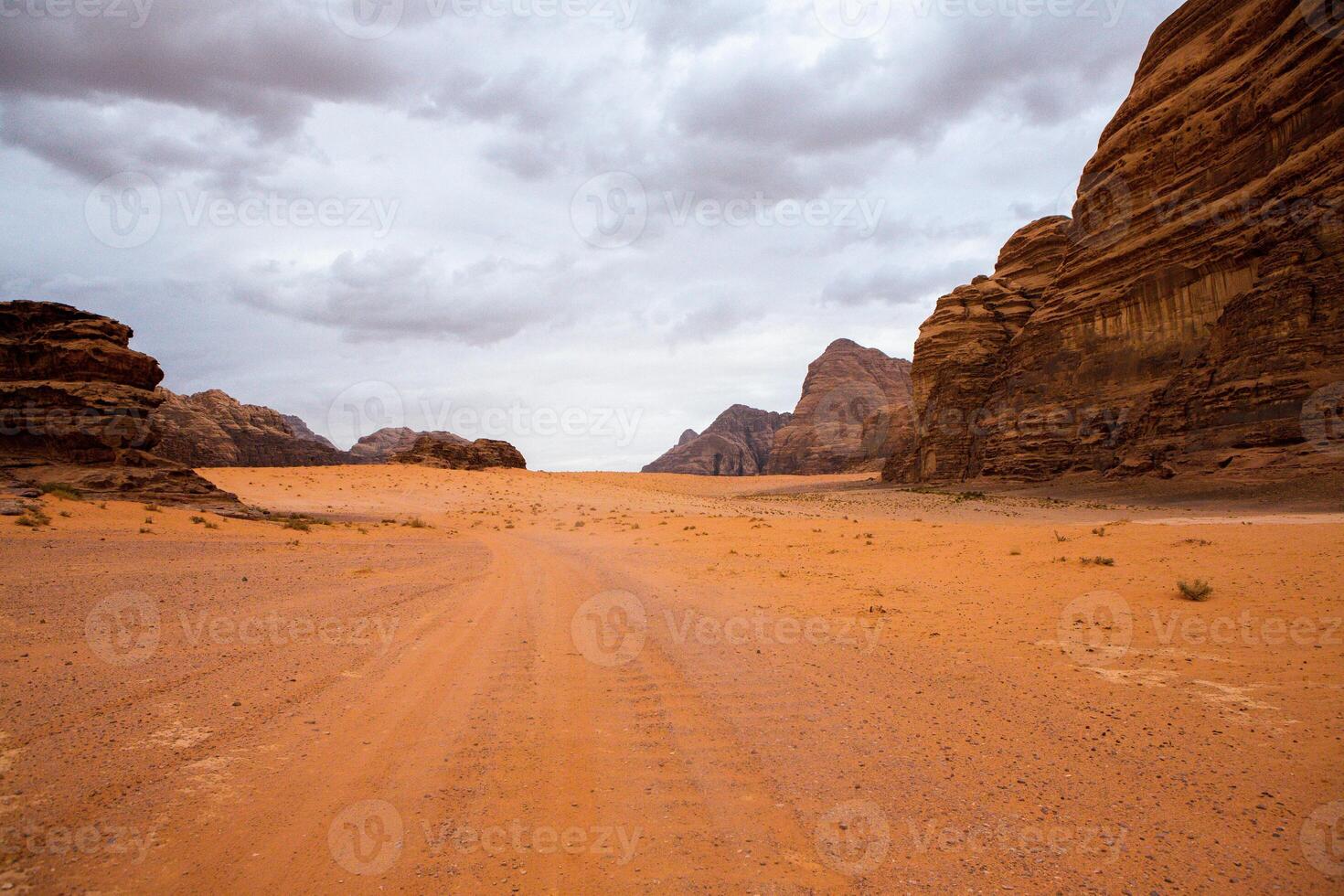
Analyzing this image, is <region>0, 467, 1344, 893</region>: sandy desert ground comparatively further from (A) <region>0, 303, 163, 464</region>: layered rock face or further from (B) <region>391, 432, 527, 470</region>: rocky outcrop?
(B) <region>391, 432, 527, 470</region>: rocky outcrop

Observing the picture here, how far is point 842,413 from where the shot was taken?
100 m

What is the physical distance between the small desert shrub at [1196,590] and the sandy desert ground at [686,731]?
124mm

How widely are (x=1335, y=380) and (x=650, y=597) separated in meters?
26.6

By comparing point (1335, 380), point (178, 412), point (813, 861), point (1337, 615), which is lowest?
point (813, 861)

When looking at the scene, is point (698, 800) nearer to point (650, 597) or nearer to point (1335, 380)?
point (650, 597)

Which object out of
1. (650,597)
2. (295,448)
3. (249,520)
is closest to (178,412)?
(295,448)

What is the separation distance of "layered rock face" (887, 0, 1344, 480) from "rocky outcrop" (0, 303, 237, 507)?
37.5 meters

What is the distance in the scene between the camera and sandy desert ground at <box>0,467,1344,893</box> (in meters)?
3.00

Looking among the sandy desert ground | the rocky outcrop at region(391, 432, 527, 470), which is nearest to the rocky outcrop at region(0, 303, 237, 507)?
the sandy desert ground

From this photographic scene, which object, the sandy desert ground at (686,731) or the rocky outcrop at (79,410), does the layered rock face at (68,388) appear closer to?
the rocky outcrop at (79,410)

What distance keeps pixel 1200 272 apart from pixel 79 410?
142 feet

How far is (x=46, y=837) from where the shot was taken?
10.0 feet

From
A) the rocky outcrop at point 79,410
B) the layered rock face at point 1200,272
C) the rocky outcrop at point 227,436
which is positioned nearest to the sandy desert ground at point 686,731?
the rocky outcrop at point 79,410

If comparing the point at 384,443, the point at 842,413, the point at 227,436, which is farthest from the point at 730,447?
the point at 227,436
